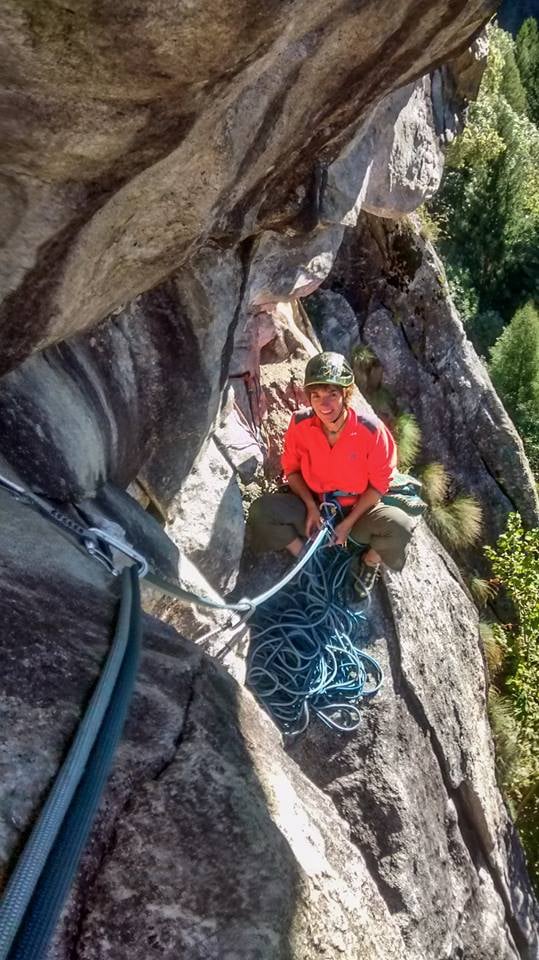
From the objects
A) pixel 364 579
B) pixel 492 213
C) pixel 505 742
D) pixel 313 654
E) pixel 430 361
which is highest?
pixel 492 213

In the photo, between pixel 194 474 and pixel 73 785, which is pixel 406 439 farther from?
pixel 73 785

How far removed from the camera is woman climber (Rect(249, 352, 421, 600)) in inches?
191

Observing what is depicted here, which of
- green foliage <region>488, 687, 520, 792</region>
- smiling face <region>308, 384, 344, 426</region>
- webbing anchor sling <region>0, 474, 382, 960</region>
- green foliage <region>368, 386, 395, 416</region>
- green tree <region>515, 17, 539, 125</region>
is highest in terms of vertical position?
green tree <region>515, 17, 539, 125</region>

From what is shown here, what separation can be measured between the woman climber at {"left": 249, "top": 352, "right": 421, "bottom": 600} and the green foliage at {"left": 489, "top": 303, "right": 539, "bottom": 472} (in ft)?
45.8

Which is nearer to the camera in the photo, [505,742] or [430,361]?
[505,742]

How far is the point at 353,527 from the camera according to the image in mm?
5469

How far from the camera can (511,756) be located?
32.4 ft

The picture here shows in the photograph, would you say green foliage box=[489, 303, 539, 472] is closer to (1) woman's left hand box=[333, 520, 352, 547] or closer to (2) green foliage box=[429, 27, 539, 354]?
(2) green foliage box=[429, 27, 539, 354]

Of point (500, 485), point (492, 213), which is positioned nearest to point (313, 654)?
point (500, 485)

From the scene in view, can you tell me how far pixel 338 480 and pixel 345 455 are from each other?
0.75 ft

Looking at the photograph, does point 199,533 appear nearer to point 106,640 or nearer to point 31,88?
point 106,640

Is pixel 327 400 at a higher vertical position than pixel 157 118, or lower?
lower

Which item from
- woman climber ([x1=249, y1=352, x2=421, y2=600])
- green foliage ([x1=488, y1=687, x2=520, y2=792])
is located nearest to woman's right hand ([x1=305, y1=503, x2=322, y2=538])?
woman climber ([x1=249, y1=352, x2=421, y2=600])

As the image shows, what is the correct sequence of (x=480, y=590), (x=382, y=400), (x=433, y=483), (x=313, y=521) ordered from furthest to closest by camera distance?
(x=382, y=400), (x=433, y=483), (x=480, y=590), (x=313, y=521)
